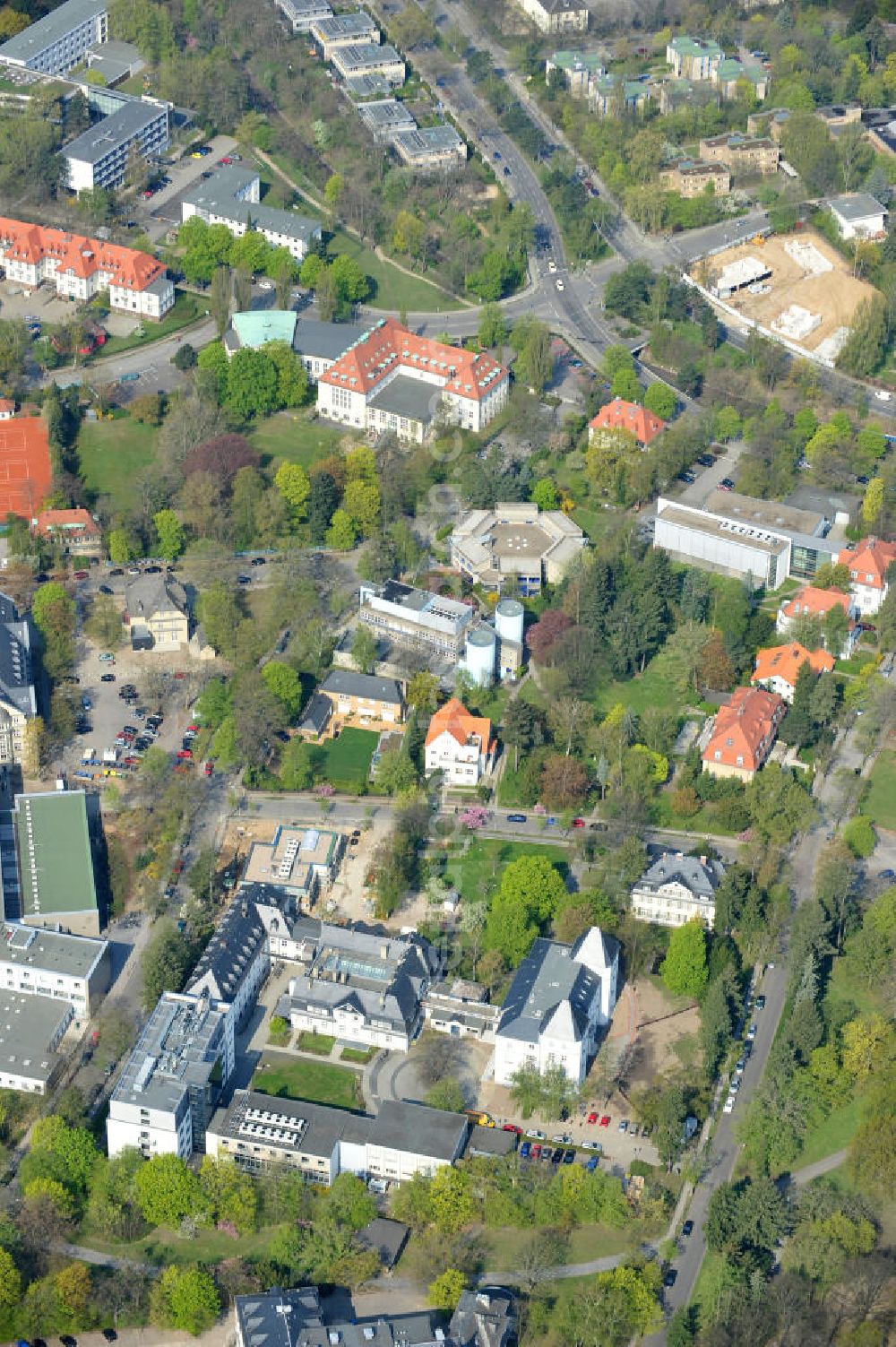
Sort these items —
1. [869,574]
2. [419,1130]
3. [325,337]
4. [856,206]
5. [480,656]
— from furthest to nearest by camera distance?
[856,206]
[325,337]
[869,574]
[480,656]
[419,1130]

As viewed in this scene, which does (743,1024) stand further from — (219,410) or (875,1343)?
(219,410)

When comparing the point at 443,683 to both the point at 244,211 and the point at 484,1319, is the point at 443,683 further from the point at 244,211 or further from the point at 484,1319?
the point at 244,211

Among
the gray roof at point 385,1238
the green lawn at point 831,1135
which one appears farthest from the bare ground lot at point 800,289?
the gray roof at point 385,1238

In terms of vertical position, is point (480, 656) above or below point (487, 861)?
above

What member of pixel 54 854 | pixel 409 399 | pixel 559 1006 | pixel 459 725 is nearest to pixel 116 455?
pixel 409 399

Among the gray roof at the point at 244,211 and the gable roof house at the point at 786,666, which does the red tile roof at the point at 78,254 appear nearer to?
the gray roof at the point at 244,211

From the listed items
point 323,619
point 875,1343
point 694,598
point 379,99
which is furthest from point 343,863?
point 379,99

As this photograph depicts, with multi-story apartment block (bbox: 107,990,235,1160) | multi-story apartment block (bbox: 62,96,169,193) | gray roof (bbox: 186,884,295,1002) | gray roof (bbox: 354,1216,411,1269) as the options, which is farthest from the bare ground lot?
gray roof (bbox: 354,1216,411,1269)
